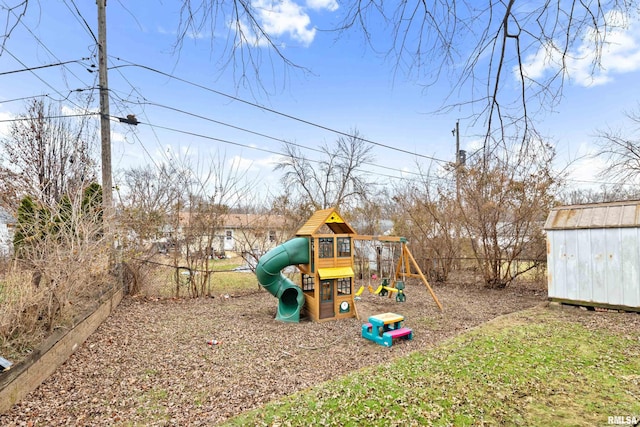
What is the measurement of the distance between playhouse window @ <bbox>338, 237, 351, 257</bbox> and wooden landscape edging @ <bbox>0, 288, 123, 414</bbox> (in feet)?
15.7

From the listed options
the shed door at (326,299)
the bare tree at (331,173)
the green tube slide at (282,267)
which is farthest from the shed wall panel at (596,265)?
the bare tree at (331,173)

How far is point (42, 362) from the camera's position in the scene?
3.52m

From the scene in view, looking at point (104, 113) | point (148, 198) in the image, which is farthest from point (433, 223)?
point (104, 113)

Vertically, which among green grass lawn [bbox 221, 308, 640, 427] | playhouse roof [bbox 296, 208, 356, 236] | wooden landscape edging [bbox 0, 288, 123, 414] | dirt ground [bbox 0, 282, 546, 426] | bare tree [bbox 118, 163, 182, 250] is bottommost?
dirt ground [bbox 0, 282, 546, 426]

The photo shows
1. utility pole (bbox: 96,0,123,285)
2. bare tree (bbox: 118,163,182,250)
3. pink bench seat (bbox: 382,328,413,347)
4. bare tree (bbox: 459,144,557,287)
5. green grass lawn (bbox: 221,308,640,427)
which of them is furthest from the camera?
bare tree (bbox: 459,144,557,287)

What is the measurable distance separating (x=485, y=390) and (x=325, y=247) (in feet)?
13.7

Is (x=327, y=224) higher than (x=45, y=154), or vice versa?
(x=45, y=154)

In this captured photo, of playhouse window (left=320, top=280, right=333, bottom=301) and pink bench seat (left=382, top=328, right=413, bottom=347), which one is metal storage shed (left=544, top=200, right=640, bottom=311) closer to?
pink bench seat (left=382, top=328, right=413, bottom=347)

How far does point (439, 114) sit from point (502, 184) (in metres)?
8.54

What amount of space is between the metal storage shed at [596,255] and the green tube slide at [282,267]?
18.1 feet

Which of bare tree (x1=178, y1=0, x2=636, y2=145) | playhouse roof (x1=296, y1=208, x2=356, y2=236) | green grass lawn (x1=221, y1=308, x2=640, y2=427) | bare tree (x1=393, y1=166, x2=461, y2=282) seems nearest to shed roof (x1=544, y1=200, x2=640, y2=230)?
green grass lawn (x1=221, y1=308, x2=640, y2=427)

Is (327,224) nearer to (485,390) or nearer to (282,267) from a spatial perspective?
(282,267)

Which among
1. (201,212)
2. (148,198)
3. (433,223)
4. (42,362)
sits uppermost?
(148,198)

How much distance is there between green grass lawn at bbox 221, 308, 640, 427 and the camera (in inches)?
106
